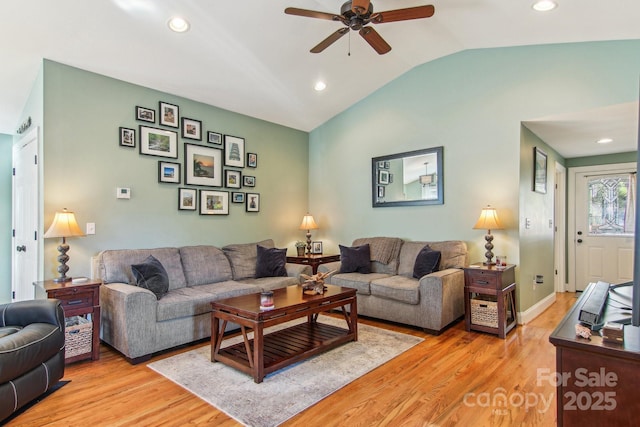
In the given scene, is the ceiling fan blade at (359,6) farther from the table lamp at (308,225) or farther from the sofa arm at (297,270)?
the table lamp at (308,225)

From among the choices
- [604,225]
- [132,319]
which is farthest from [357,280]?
[604,225]

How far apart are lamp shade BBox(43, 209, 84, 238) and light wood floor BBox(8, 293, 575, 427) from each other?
3.62 ft

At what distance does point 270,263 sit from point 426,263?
6.16 ft

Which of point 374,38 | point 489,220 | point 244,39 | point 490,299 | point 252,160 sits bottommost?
point 490,299

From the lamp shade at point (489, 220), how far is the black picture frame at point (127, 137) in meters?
3.87

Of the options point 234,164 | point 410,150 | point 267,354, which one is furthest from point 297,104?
point 267,354

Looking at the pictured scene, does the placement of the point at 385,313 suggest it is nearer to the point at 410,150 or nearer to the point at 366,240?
the point at 366,240

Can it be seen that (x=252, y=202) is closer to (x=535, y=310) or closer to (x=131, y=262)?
(x=131, y=262)

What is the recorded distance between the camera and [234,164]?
195 inches

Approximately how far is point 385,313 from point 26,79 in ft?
14.7

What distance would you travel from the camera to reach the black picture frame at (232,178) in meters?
4.85

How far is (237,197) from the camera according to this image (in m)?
4.99

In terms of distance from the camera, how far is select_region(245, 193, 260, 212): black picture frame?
5.12 m

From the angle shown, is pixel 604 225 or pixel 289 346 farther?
pixel 604 225
